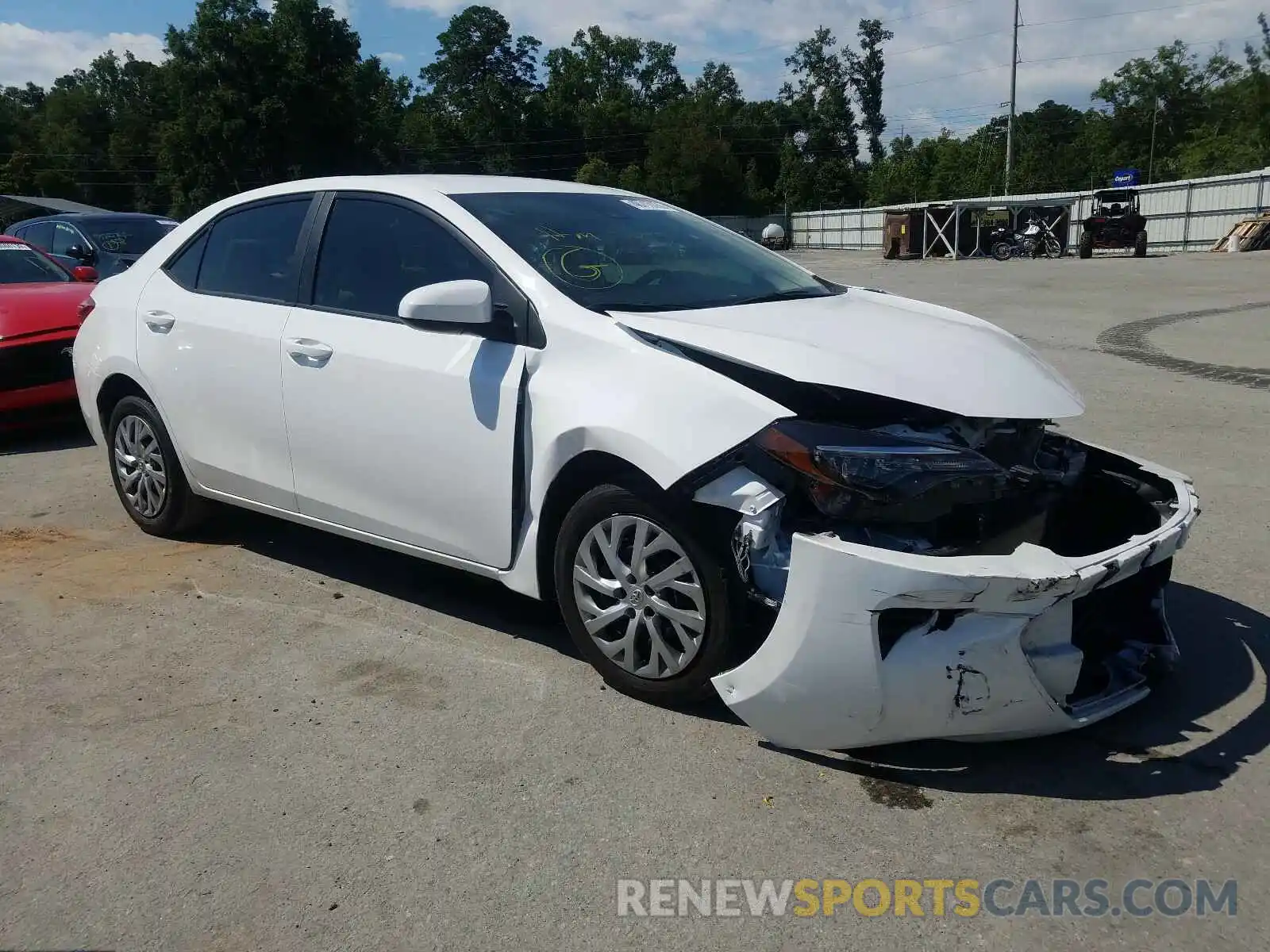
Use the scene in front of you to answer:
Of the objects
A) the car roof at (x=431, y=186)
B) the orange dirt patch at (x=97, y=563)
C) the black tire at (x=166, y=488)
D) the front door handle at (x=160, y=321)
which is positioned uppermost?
the car roof at (x=431, y=186)

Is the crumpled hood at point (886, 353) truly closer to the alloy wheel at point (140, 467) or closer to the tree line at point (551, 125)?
the alloy wheel at point (140, 467)

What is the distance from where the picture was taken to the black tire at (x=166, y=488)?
529 cm

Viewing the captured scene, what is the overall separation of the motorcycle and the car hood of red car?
31.8 metres

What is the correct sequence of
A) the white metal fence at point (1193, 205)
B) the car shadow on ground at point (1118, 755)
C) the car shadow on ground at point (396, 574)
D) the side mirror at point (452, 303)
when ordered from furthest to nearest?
the white metal fence at point (1193, 205) < the car shadow on ground at point (396, 574) < the side mirror at point (452, 303) < the car shadow on ground at point (1118, 755)

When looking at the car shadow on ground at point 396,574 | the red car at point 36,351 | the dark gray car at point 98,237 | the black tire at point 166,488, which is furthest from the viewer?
the dark gray car at point 98,237

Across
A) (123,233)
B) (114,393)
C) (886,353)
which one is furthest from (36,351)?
(886,353)

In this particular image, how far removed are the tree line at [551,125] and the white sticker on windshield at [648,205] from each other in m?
60.1

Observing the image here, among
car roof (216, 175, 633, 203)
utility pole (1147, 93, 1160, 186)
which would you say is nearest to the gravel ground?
car roof (216, 175, 633, 203)

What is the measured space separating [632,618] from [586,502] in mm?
398

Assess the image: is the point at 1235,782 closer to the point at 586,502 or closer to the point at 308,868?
the point at 586,502

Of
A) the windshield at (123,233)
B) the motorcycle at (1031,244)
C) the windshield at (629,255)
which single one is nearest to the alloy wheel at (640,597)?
the windshield at (629,255)

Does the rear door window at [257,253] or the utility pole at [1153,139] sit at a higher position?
the utility pole at [1153,139]

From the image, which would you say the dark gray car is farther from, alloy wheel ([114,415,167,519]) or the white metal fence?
the white metal fence

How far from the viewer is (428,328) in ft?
13.1
